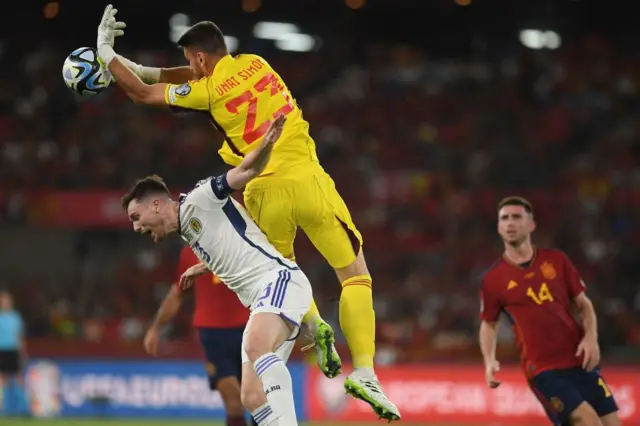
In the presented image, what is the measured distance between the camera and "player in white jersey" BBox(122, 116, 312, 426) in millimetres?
6906

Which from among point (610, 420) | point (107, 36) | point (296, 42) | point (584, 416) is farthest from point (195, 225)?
point (296, 42)

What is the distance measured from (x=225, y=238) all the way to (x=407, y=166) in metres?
17.0

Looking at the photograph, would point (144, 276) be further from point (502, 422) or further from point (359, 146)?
point (502, 422)

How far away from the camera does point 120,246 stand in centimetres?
2547

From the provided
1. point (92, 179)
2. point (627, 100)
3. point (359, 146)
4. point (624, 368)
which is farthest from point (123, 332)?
point (627, 100)

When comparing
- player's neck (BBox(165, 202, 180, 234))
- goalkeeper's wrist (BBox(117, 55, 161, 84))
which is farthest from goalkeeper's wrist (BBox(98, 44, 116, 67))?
player's neck (BBox(165, 202, 180, 234))

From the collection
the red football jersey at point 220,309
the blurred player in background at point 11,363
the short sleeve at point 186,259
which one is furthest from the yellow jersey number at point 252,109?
the blurred player in background at point 11,363

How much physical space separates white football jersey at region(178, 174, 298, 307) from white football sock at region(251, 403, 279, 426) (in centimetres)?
77

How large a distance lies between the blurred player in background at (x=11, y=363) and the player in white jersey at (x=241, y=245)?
11.0 metres

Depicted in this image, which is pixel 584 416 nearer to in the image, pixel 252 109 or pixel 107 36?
pixel 252 109

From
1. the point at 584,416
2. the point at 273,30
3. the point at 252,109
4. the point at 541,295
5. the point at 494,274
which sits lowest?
the point at 584,416

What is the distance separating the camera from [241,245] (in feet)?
23.5

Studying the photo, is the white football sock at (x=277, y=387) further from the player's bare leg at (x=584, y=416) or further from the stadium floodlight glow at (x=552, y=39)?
the stadium floodlight glow at (x=552, y=39)

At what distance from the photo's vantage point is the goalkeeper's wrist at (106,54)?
24.7 feet
